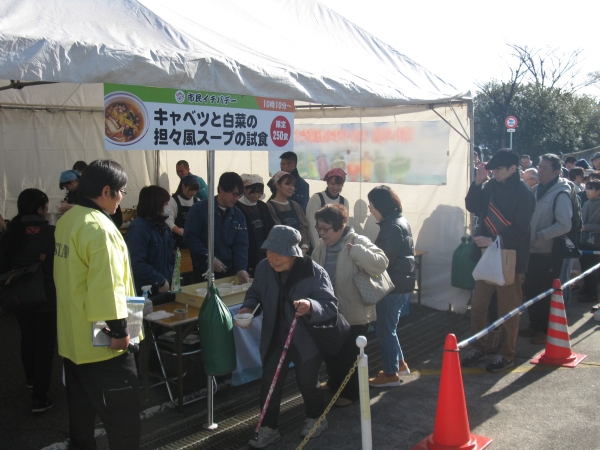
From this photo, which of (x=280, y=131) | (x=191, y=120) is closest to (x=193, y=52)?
(x=191, y=120)

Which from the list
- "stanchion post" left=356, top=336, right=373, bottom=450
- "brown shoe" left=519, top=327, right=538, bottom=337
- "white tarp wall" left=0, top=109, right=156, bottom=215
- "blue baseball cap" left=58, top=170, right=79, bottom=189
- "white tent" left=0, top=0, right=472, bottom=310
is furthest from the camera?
"white tarp wall" left=0, top=109, right=156, bottom=215

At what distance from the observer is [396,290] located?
4.94 meters

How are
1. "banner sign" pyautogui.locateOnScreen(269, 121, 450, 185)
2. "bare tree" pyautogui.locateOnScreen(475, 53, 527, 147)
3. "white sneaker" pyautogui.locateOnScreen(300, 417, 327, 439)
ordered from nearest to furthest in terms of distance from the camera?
"white sneaker" pyautogui.locateOnScreen(300, 417, 327, 439) → "banner sign" pyautogui.locateOnScreen(269, 121, 450, 185) → "bare tree" pyautogui.locateOnScreen(475, 53, 527, 147)

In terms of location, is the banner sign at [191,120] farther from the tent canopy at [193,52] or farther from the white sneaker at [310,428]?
the white sneaker at [310,428]

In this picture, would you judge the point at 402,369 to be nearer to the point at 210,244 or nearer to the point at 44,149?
the point at 210,244

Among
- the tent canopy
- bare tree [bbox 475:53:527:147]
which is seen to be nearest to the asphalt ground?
the tent canopy

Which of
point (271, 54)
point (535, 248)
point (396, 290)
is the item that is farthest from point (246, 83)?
point (535, 248)

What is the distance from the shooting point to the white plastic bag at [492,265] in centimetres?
528

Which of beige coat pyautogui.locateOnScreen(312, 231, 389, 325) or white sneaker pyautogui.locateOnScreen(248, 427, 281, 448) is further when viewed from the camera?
beige coat pyautogui.locateOnScreen(312, 231, 389, 325)

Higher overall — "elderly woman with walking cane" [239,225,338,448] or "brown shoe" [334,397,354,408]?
"elderly woman with walking cane" [239,225,338,448]

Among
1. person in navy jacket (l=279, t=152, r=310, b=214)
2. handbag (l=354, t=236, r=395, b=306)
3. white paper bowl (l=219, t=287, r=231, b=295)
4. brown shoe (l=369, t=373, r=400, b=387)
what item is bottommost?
brown shoe (l=369, t=373, r=400, b=387)

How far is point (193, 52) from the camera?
385 cm

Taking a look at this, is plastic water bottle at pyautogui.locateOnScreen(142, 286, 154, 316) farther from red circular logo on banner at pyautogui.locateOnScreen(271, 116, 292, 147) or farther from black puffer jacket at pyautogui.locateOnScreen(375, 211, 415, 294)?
black puffer jacket at pyautogui.locateOnScreen(375, 211, 415, 294)

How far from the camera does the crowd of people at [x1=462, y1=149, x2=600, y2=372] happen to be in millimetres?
5395
